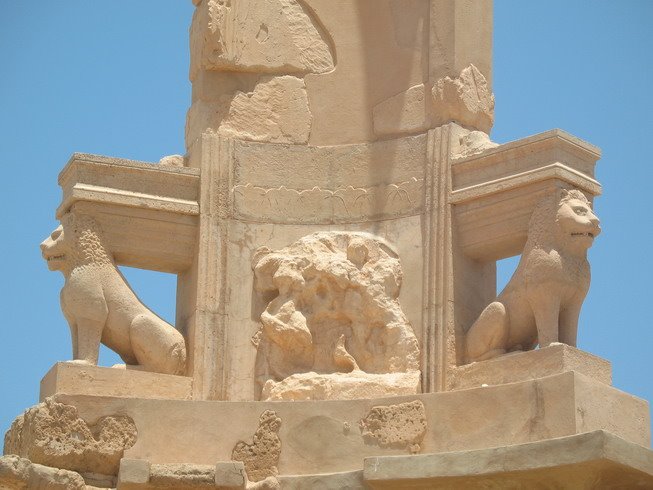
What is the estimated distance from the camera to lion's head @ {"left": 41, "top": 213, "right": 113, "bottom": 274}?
13945mm

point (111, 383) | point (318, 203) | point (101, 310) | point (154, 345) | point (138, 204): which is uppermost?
point (318, 203)

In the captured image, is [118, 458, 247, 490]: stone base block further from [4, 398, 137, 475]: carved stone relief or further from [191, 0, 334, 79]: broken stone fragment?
[191, 0, 334, 79]: broken stone fragment

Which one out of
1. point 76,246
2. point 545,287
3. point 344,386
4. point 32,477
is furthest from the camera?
point 76,246

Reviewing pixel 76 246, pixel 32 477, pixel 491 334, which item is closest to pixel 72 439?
pixel 32 477

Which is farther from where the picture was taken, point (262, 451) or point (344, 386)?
point (344, 386)

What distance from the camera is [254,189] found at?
14594 millimetres

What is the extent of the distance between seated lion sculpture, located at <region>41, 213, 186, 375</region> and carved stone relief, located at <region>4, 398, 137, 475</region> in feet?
2.73

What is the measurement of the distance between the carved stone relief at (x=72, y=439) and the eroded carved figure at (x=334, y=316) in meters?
1.49

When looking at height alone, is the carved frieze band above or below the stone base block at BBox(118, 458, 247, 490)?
above

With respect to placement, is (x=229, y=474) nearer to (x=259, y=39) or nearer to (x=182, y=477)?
(x=182, y=477)

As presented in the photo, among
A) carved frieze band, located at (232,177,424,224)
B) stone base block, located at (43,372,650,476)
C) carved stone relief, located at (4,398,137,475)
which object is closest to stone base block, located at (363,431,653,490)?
stone base block, located at (43,372,650,476)

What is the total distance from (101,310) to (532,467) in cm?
384

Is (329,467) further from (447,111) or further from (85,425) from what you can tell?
(447,111)

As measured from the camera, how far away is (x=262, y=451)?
12852mm
